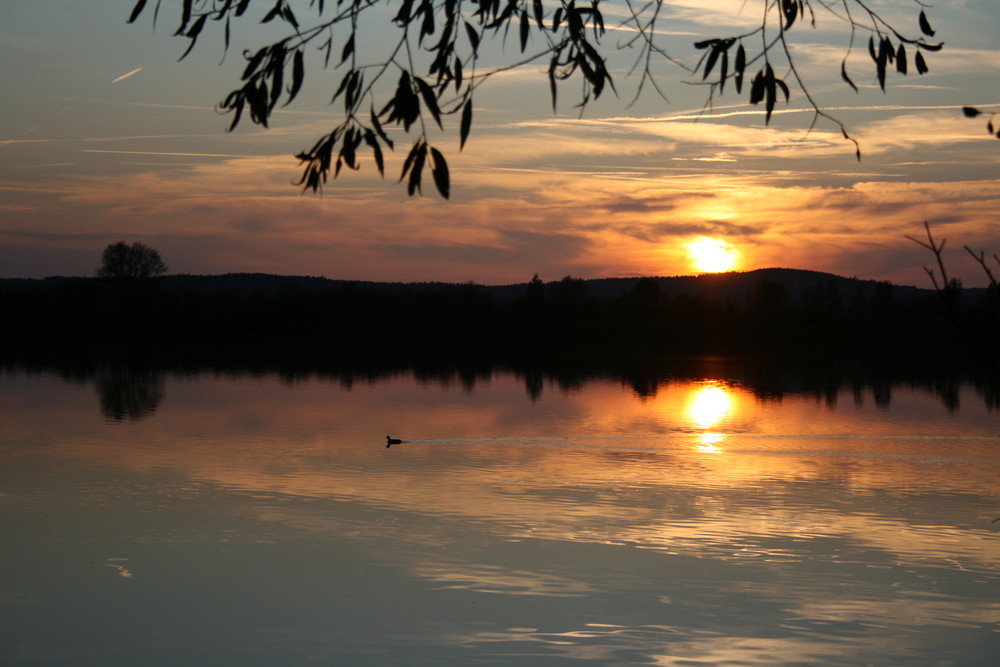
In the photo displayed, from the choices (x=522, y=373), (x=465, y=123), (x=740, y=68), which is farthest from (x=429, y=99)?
(x=522, y=373)

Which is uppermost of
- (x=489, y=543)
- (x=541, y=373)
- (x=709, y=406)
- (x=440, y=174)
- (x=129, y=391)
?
(x=440, y=174)

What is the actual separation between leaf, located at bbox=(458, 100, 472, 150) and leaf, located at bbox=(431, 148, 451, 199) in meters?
Answer: 0.11

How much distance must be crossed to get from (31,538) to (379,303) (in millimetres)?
77663

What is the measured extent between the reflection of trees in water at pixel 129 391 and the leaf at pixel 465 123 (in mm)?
19369

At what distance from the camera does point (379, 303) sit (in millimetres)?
87625

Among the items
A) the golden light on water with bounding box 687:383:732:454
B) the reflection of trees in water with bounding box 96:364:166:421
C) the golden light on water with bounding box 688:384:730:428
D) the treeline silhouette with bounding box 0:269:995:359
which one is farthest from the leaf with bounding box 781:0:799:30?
the treeline silhouette with bounding box 0:269:995:359

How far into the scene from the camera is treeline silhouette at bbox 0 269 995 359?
71.4m

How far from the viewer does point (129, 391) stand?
28.4m

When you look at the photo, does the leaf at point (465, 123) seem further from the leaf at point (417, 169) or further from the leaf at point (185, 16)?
the leaf at point (185, 16)

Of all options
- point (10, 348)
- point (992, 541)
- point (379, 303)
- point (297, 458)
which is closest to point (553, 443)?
point (297, 458)

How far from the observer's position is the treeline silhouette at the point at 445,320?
71356 millimetres

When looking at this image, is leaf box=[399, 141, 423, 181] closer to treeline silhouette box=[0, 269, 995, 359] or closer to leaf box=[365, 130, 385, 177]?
leaf box=[365, 130, 385, 177]

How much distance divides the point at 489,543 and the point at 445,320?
72.5 metres

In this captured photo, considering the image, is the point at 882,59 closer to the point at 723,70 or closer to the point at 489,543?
the point at 723,70
